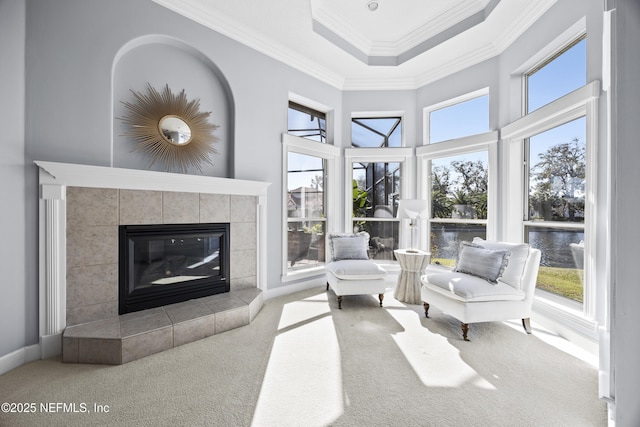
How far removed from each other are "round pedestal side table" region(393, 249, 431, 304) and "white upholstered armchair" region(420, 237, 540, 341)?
1.72 ft

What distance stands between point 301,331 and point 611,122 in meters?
2.48

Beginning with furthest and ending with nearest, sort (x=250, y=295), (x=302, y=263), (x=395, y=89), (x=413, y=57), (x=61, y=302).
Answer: (x=395, y=89), (x=302, y=263), (x=413, y=57), (x=250, y=295), (x=61, y=302)

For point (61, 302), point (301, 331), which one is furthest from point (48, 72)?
point (301, 331)

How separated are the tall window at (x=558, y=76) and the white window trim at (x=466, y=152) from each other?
53 cm

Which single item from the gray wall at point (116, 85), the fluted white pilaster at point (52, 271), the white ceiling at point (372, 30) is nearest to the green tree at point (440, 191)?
the white ceiling at point (372, 30)

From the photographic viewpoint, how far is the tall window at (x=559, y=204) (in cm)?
238

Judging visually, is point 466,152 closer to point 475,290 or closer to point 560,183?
point 560,183

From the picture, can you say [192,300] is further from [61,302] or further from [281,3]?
[281,3]

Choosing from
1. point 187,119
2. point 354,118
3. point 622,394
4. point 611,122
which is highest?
point 354,118

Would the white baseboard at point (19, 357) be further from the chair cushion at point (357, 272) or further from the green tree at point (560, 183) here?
the green tree at point (560, 183)

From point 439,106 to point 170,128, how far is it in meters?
3.64

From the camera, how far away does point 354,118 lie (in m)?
4.28

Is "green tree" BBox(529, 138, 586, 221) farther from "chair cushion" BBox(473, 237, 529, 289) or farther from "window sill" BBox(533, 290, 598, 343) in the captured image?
"window sill" BBox(533, 290, 598, 343)

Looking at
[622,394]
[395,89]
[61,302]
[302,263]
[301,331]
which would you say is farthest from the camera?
[395,89]
